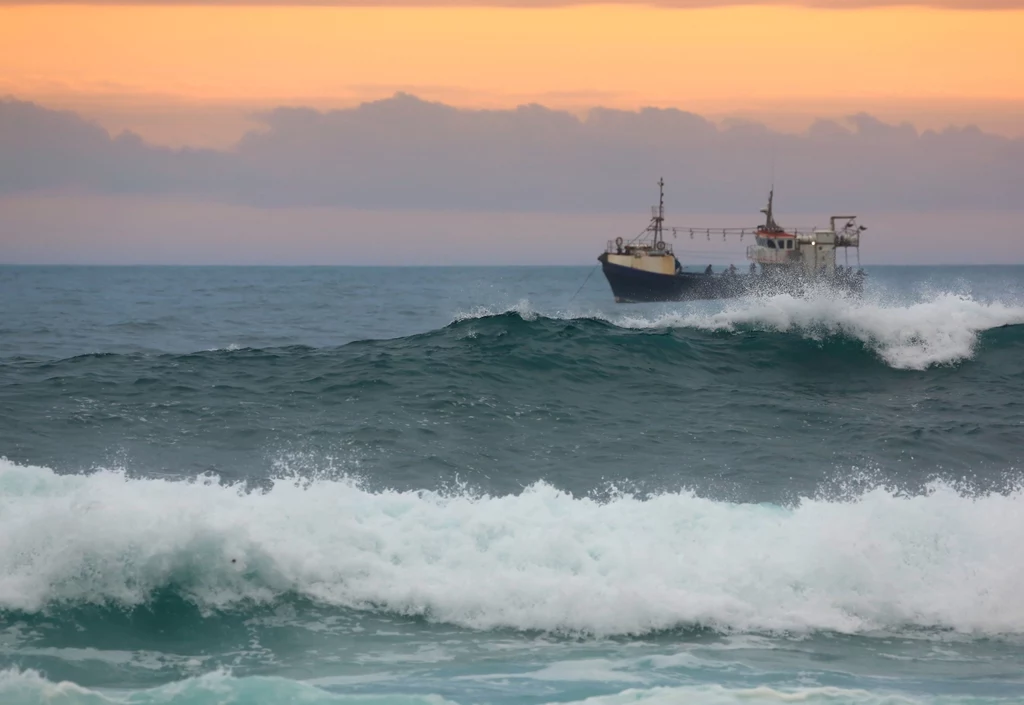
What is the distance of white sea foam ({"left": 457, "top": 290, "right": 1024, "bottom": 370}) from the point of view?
25.0 m

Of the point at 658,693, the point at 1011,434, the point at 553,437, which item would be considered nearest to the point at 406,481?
the point at 553,437

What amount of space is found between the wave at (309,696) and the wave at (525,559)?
1.56 meters

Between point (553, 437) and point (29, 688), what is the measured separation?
10916 millimetres

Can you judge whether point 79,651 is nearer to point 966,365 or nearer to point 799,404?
point 799,404

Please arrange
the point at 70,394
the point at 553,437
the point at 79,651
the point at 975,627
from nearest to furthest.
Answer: the point at 79,651, the point at 975,627, the point at 553,437, the point at 70,394

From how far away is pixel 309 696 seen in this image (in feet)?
25.4

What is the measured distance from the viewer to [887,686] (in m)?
8.18

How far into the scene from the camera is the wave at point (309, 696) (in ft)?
24.9

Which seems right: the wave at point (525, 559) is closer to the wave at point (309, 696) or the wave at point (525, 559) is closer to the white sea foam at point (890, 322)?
the wave at point (309, 696)

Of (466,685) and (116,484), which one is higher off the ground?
(116,484)

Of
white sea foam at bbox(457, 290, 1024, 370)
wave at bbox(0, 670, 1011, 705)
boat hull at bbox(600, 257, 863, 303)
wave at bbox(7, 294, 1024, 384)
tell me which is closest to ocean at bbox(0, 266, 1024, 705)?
wave at bbox(0, 670, 1011, 705)

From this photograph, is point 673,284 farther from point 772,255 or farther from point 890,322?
point 890,322

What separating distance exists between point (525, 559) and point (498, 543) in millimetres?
404

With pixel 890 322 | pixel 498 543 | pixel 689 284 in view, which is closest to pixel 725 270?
pixel 689 284
